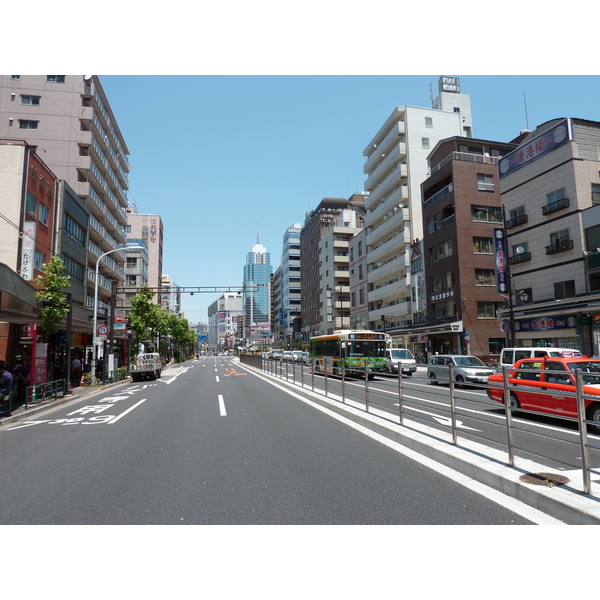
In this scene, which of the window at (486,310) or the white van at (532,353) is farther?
the window at (486,310)

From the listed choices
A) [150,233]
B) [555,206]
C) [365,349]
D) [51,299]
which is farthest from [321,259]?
[51,299]

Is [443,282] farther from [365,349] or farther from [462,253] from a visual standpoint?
[365,349]

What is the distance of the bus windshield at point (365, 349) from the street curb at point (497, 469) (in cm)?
1650

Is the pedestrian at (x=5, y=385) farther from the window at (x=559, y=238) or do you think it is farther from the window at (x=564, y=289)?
the window at (x=559, y=238)

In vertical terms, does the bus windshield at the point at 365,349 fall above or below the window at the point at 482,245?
below

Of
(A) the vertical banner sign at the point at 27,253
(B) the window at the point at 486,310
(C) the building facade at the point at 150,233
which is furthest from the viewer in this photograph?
(C) the building facade at the point at 150,233

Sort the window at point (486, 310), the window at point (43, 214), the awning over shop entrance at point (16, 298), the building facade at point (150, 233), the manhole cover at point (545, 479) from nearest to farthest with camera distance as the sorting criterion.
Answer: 1. the manhole cover at point (545, 479)
2. the awning over shop entrance at point (16, 298)
3. the window at point (43, 214)
4. the window at point (486, 310)
5. the building facade at point (150, 233)

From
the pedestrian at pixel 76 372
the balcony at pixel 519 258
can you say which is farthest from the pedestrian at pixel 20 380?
the balcony at pixel 519 258

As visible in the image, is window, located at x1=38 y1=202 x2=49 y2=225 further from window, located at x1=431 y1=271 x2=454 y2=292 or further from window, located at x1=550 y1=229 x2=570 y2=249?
window, located at x1=550 y1=229 x2=570 y2=249

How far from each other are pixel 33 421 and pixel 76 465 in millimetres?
8082

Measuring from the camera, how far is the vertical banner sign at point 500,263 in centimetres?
3506

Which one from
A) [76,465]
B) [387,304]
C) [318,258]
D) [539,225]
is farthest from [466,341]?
[318,258]

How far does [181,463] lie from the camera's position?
7.13 metres

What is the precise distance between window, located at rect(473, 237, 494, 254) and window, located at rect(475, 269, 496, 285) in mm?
1914
